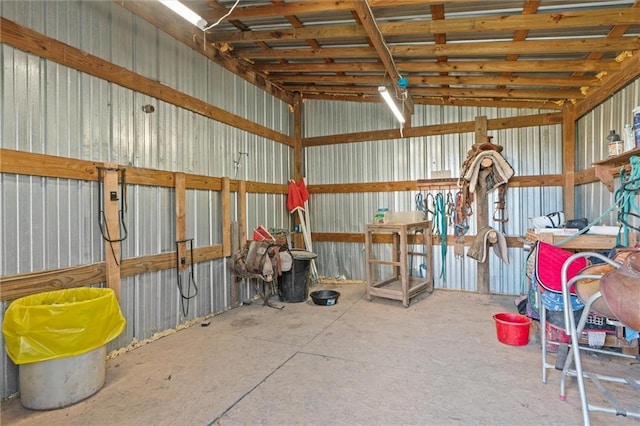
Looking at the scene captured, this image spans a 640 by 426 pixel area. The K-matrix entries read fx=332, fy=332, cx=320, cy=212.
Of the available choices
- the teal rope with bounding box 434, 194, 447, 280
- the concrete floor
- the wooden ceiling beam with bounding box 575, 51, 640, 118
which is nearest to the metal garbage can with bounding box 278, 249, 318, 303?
the concrete floor

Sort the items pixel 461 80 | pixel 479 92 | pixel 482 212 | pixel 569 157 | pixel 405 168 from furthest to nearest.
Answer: pixel 405 168 < pixel 482 212 < pixel 479 92 < pixel 569 157 < pixel 461 80

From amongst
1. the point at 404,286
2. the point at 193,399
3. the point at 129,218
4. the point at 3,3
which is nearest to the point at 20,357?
the point at 193,399

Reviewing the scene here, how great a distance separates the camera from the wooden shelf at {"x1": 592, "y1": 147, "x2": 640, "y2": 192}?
118 inches

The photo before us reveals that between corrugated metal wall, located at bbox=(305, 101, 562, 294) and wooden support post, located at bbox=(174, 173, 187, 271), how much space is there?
300 cm

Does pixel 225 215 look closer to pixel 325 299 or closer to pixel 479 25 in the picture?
pixel 325 299

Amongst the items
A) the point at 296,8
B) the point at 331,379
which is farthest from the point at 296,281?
the point at 296,8

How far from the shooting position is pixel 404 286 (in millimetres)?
4438

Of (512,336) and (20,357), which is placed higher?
(20,357)

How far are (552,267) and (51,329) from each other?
3.51m

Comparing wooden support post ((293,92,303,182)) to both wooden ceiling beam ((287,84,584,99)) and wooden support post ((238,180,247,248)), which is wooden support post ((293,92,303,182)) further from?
wooden support post ((238,180,247,248))

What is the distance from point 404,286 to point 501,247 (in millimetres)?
1639

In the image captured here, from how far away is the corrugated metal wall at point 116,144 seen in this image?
2498 mm

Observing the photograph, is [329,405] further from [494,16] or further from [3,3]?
[3,3]

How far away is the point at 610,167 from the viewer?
3.35 metres
